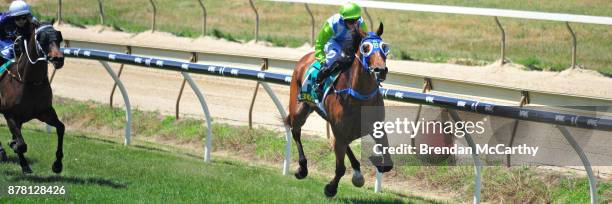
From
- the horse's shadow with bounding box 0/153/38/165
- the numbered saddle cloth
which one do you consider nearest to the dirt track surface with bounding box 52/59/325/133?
the horse's shadow with bounding box 0/153/38/165

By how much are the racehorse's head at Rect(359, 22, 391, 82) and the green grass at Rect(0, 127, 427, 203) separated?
1340 millimetres

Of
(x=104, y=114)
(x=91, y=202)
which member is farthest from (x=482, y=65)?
(x=91, y=202)

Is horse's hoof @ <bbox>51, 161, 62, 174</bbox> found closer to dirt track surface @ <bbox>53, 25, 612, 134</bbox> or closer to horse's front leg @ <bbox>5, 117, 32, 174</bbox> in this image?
horse's front leg @ <bbox>5, 117, 32, 174</bbox>

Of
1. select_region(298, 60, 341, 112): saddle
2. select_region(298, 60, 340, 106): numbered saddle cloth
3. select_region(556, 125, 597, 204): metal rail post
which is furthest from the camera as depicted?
select_region(298, 60, 340, 106): numbered saddle cloth

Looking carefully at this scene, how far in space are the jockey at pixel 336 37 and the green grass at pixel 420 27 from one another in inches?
342

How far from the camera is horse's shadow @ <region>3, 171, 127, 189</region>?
31.6 ft

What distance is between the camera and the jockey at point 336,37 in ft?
30.2

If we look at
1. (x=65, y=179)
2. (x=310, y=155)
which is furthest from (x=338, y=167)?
(x=310, y=155)

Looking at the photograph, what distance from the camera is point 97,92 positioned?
18719mm

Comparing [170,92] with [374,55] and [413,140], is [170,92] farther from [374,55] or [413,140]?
[374,55]

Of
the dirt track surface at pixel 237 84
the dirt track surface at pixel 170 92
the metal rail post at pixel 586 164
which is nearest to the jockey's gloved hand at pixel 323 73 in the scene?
the metal rail post at pixel 586 164

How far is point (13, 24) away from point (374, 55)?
444cm

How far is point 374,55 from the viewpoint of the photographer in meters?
8.47

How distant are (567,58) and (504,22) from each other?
13.2 feet
